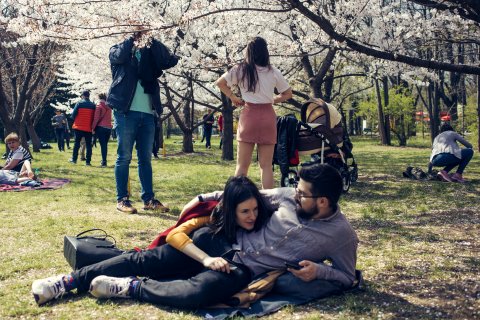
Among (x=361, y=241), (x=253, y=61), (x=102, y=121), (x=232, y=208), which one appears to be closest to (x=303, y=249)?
(x=232, y=208)

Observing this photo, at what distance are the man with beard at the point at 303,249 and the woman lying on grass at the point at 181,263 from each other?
0.01 m

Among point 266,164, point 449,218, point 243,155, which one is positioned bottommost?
point 449,218

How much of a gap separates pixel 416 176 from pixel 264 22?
15.3 feet

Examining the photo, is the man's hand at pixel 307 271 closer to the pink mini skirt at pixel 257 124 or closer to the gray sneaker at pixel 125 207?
the pink mini skirt at pixel 257 124

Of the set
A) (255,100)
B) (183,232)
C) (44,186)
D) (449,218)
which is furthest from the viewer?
(44,186)

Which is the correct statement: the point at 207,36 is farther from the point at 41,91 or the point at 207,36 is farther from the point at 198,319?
the point at 41,91

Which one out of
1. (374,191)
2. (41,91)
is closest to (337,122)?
(374,191)

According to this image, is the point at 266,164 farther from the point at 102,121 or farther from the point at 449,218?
the point at 102,121

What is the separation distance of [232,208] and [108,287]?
94 centimetres

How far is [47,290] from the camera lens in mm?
3625

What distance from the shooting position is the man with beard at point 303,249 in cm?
362

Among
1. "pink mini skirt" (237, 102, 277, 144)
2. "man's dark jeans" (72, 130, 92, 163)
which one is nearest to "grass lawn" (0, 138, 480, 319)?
"pink mini skirt" (237, 102, 277, 144)

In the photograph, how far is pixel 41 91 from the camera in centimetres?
2377

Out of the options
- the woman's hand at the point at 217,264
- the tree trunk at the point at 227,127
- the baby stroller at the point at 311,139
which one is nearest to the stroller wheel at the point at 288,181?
the baby stroller at the point at 311,139
